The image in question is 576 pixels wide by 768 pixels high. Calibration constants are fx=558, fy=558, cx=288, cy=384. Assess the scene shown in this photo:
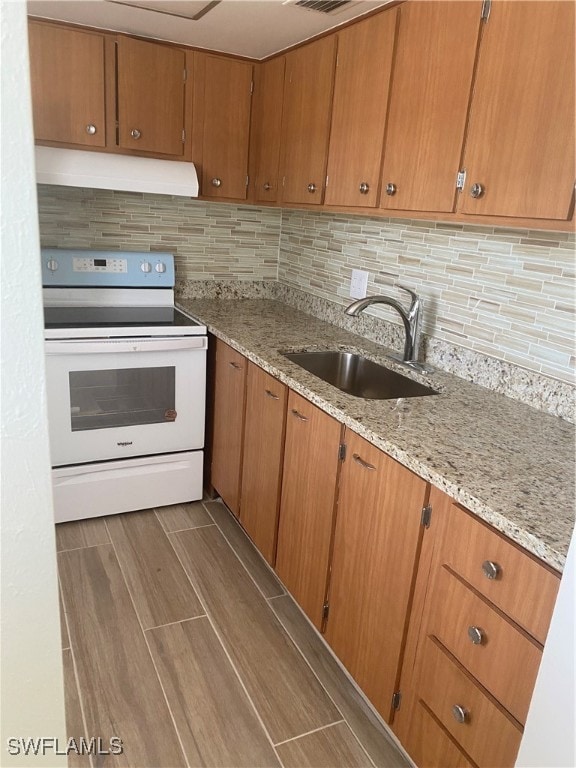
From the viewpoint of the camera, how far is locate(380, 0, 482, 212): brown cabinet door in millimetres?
1567

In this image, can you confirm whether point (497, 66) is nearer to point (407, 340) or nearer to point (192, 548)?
point (407, 340)

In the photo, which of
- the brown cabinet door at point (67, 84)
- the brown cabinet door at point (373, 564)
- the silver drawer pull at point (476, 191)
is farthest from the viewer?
the brown cabinet door at point (67, 84)

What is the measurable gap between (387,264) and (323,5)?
38.4 inches

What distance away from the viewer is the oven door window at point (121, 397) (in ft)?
8.15

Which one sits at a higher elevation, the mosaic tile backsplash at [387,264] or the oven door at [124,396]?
the mosaic tile backsplash at [387,264]

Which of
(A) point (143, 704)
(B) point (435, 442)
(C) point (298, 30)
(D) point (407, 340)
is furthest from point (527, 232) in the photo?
(A) point (143, 704)

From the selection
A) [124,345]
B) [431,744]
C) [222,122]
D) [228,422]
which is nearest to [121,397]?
[124,345]

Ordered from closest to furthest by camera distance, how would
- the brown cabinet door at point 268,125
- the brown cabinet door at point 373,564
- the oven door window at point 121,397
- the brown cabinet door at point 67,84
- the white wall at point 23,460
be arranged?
the white wall at point 23,460 → the brown cabinet door at point 373,564 → the brown cabinet door at point 67,84 → the oven door window at point 121,397 → the brown cabinet door at point 268,125

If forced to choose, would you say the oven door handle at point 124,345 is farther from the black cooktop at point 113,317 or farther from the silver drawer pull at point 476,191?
the silver drawer pull at point 476,191

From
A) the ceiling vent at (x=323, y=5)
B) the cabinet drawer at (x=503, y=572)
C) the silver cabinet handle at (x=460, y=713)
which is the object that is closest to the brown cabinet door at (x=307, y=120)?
the ceiling vent at (x=323, y=5)

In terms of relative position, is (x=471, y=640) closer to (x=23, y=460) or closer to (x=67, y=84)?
(x=23, y=460)

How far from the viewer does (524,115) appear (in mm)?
1389

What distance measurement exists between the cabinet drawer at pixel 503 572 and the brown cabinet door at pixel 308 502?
1.73 feet

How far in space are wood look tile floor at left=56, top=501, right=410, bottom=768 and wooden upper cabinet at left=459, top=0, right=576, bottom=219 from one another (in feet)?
5.11
